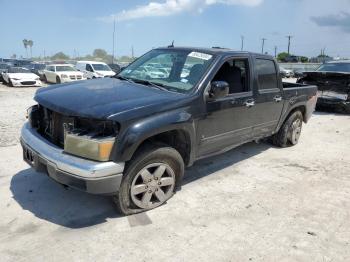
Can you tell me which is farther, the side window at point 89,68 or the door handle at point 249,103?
the side window at point 89,68

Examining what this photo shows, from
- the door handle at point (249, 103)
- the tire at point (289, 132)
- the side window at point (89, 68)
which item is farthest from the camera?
the side window at point (89, 68)

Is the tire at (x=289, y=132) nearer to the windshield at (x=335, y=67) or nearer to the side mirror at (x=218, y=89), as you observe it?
the side mirror at (x=218, y=89)

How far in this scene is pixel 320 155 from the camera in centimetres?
632

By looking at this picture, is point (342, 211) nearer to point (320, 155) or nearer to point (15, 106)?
point (320, 155)

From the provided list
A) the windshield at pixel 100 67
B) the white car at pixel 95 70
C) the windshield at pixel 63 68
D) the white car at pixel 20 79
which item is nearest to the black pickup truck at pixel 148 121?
the white car at pixel 20 79

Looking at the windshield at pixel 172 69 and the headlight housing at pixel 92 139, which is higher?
the windshield at pixel 172 69

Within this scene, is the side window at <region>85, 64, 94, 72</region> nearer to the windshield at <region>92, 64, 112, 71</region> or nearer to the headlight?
the windshield at <region>92, 64, 112, 71</region>

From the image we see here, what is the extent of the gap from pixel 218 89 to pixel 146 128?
3.66ft

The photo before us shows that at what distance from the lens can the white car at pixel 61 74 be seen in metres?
21.1

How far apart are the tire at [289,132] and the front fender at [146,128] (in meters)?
3.12

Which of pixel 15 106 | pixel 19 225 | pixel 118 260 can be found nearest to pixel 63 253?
pixel 118 260

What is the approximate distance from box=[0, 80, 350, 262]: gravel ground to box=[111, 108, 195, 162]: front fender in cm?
82

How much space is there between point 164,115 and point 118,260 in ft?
4.91

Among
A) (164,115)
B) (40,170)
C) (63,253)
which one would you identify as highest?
(164,115)
